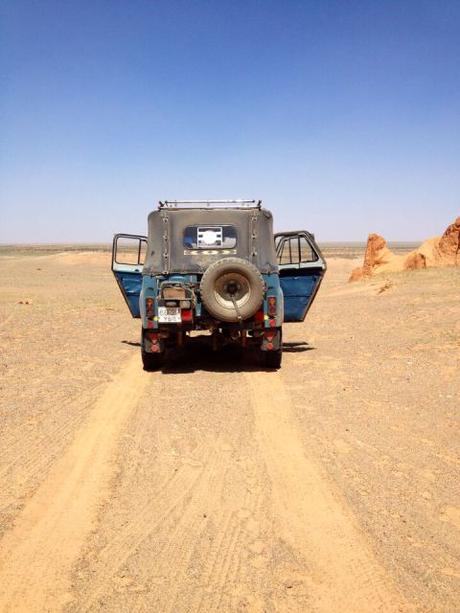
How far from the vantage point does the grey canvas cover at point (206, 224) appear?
29.7 feet

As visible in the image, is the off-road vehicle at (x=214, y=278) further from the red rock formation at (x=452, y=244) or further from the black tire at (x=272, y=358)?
the red rock formation at (x=452, y=244)

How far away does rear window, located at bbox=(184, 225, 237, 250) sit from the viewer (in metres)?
9.15

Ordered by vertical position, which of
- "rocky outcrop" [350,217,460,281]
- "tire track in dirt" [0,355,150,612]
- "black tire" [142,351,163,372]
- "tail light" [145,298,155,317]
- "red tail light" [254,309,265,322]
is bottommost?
"tire track in dirt" [0,355,150,612]

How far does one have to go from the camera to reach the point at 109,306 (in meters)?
19.9

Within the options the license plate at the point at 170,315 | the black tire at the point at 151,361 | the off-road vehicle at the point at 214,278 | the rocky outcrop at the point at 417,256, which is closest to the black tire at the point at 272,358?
the off-road vehicle at the point at 214,278

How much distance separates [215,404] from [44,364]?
399 centimetres

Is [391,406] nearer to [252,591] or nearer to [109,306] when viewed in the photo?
[252,591]

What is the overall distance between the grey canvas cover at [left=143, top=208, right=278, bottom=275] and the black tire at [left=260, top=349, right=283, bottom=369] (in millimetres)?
1472

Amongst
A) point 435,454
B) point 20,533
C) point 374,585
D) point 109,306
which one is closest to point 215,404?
point 435,454

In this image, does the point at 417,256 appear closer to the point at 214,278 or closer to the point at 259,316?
the point at 259,316

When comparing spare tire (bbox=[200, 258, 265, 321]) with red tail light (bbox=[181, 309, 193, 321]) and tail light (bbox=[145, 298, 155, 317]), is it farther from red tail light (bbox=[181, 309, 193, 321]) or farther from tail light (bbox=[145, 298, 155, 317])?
tail light (bbox=[145, 298, 155, 317])

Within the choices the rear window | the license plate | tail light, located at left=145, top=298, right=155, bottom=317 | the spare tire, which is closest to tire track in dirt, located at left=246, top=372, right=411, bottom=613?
the spare tire

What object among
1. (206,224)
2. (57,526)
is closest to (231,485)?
(57,526)

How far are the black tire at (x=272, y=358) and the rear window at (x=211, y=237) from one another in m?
1.96
